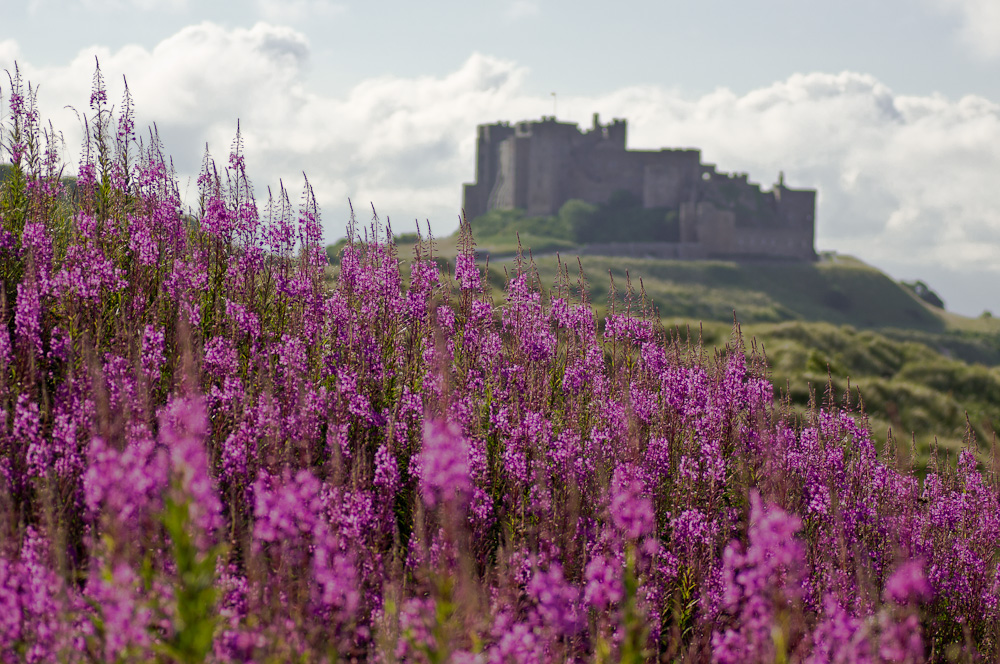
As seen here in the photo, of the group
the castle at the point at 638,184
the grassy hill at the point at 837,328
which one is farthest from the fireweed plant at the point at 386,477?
the castle at the point at 638,184

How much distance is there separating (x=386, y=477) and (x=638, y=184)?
9302 centimetres

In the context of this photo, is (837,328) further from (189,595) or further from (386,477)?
(189,595)

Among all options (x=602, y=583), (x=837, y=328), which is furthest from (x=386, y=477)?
(x=837, y=328)

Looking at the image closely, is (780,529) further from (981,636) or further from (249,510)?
(981,636)

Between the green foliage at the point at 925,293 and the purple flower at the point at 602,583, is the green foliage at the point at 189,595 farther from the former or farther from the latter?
the green foliage at the point at 925,293

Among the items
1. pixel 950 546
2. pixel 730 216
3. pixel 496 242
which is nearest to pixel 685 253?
pixel 730 216

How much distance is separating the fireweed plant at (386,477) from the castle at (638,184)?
86265 millimetres

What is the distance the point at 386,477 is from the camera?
13.0ft

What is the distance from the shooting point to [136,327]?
484cm

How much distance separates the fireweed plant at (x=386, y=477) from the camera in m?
2.71

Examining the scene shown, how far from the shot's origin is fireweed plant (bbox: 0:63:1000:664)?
2.71 metres

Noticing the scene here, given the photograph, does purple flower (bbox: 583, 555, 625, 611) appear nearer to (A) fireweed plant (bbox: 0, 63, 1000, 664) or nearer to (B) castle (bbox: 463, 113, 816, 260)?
(A) fireweed plant (bbox: 0, 63, 1000, 664)

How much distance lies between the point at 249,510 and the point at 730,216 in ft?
289

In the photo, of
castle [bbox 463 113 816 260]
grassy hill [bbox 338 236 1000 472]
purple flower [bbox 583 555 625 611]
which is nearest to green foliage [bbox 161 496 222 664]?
purple flower [bbox 583 555 625 611]
